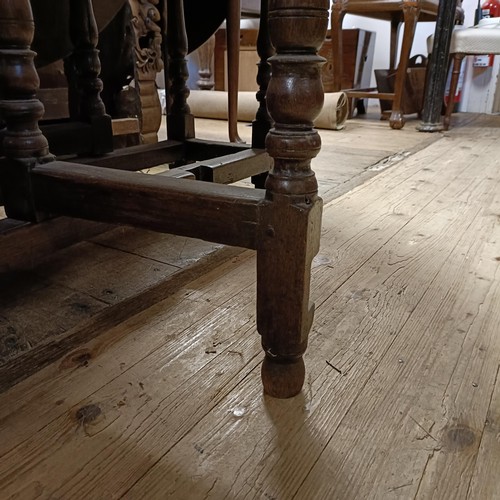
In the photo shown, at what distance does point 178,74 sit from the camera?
125cm

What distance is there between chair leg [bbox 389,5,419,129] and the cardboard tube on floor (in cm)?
29

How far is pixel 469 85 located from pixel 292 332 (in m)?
3.96

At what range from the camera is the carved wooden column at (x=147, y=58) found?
1.61 meters

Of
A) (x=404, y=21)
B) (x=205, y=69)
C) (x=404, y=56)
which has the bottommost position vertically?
(x=205, y=69)

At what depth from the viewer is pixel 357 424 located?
53 cm

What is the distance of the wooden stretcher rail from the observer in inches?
21.8

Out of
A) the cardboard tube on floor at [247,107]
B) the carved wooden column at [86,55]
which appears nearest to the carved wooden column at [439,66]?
the cardboard tube on floor at [247,107]

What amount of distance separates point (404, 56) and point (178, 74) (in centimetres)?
192

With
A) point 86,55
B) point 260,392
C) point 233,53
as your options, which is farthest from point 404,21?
point 260,392

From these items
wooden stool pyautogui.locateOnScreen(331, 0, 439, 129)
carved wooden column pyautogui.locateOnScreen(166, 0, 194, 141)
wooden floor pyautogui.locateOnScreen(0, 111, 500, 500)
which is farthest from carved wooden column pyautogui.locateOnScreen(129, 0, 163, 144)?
wooden stool pyautogui.locateOnScreen(331, 0, 439, 129)

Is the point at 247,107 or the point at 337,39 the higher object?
the point at 337,39

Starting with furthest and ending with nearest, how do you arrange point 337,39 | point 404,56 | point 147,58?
1. point 337,39
2. point 404,56
3. point 147,58

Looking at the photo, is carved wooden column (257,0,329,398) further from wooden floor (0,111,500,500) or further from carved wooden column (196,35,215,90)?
carved wooden column (196,35,215,90)

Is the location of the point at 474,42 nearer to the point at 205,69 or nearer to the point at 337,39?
the point at 337,39
